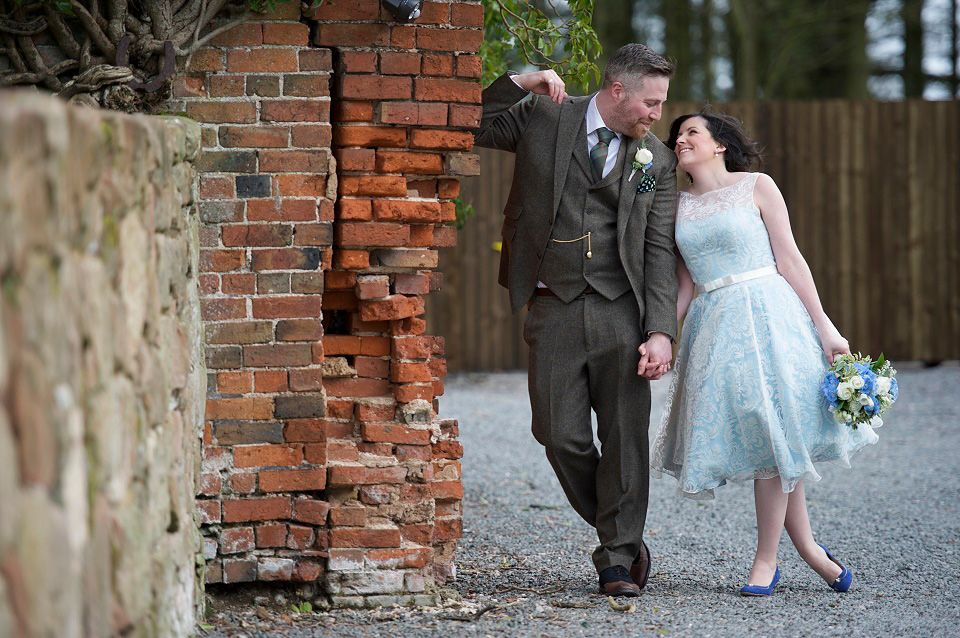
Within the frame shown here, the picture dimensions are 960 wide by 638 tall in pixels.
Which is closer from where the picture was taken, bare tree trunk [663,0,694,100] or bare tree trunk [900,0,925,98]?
bare tree trunk [663,0,694,100]

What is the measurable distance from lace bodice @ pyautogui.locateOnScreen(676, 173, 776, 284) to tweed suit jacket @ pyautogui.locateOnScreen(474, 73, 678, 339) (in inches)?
2.9

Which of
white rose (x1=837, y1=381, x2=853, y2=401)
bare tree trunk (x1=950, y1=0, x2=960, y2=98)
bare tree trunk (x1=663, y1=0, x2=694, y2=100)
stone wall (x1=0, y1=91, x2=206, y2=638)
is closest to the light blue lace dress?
white rose (x1=837, y1=381, x2=853, y2=401)

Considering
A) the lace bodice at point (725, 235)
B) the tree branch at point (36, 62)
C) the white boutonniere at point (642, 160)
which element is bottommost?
the lace bodice at point (725, 235)

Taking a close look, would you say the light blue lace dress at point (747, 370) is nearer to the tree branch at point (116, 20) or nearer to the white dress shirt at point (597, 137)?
the white dress shirt at point (597, 137)

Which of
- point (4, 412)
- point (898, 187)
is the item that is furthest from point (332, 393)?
point (898, 187)

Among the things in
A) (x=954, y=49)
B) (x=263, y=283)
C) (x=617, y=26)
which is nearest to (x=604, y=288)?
(x=263, y=283)

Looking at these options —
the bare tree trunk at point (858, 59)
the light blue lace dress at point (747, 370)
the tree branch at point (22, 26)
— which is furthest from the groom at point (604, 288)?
the bare tree trunk at point (858, 59)

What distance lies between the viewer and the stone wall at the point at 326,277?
364 cm

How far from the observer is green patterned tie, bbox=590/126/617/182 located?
4.03 m

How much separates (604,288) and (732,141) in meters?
0.81

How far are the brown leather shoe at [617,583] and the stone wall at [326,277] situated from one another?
2.07 ft

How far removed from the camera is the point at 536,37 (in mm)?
5406

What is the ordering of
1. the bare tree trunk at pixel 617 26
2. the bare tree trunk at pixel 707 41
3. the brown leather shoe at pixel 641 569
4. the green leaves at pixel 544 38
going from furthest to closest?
the bare tree trunk at pixel 617 26
the bare tree trunk at pixel 707 41
the green leaves at pixel 544 38
the brown leather shoe at pixel 641 569

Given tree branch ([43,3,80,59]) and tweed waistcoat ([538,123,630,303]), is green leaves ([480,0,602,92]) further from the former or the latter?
tree branch ([43,3,80,59])
